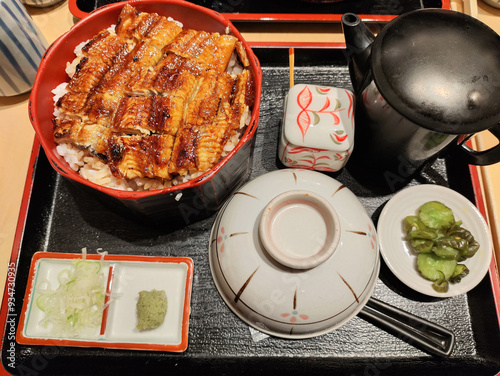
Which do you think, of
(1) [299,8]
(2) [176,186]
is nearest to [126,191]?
(2) [176,186]

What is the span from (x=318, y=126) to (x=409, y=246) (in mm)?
667

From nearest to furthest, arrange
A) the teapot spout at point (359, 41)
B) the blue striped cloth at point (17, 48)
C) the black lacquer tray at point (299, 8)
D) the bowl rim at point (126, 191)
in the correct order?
the bowl rim at point (126, 191) → the teapot spout at point (359, 41) → the blue striped cloth at point (17, 48) → the black lacquer tray at point (299, 8)

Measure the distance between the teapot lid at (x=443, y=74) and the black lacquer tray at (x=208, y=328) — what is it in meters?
0.59

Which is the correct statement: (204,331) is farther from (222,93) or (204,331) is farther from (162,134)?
(222,93)

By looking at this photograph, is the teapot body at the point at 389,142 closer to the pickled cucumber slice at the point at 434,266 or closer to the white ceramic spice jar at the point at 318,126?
the white ceramic spice jar at the point at 318,126

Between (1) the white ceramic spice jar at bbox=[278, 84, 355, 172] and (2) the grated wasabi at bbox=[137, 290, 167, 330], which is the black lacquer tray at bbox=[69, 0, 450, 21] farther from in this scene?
(2) the grated wasabi at bbox=[137, 290, 167, 330]

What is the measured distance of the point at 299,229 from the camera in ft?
4.07

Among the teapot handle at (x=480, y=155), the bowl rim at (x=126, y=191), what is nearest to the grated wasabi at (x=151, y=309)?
the bowl rim at (x=126, y=191)

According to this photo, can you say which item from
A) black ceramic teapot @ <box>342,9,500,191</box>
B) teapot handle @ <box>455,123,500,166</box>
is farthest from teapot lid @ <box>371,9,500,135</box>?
teapot handle @ <box>455,123,500,166</box>

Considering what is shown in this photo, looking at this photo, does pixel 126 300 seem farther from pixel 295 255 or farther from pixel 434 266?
pixel 434 266

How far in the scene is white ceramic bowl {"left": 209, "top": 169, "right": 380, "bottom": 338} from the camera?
48.3 inches

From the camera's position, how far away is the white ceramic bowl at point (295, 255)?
123cm

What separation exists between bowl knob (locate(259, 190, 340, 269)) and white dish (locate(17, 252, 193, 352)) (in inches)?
20.9

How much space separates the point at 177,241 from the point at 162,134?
51 cm
